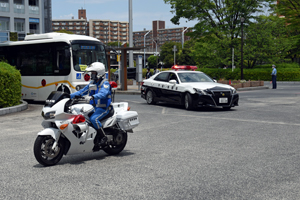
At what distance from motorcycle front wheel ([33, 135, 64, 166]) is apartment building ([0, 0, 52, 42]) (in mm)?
56307

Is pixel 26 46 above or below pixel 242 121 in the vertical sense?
above

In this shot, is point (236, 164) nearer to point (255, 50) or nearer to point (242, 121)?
point (242, 121)

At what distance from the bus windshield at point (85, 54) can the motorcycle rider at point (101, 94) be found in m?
11.9

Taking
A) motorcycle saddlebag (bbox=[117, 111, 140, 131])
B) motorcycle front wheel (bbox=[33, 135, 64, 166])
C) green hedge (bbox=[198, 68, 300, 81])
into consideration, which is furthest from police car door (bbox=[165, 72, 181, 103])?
green hedge (bbox=[198, 68, 300, 81])

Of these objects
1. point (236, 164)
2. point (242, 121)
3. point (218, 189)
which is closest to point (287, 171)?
point (236, 164)

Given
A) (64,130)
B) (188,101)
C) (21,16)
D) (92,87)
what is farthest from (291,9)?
(64,130)

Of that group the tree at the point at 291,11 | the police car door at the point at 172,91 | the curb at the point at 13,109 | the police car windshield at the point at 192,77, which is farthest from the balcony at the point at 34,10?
the police car windshield at the point at 192,77

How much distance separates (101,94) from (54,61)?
42.7 feet

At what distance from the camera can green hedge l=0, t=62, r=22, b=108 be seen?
581 inches

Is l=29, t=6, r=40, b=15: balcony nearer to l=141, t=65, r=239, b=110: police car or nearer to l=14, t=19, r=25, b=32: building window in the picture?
l=14, t=19, r=25, b=32: building window

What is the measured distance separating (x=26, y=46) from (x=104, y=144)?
14978mm

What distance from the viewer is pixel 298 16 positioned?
46.3 meters

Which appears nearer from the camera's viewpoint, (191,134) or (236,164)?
(236,164)

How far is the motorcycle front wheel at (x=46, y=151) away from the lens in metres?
5.91
